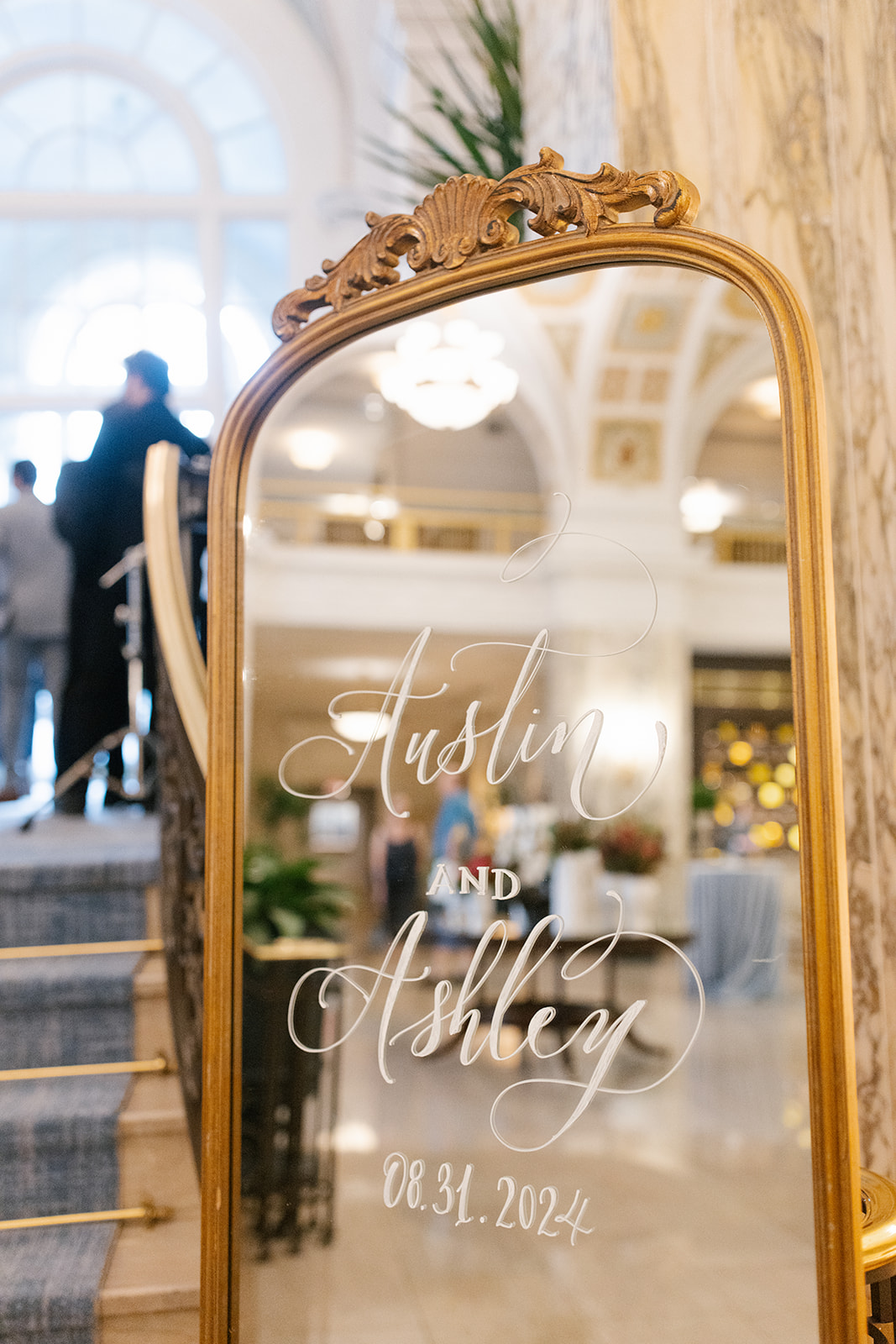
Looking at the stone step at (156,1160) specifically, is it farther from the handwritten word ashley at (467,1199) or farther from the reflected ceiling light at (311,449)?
the reflected ceiling light at (311,449)

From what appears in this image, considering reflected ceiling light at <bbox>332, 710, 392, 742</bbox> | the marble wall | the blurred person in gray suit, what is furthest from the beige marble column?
the blurred person in gray suit

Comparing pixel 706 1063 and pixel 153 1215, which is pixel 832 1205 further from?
pixel 153 1215

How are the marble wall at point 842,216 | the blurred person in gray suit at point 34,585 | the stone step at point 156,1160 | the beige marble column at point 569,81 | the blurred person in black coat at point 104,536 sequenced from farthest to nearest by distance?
the blurred person in gray suit at point 34,585 < the blurred person in black coat at point 104,536 < the beige marble column at point 569,81 < the stone step at point 156,1160 < the marble wall at point 842,216

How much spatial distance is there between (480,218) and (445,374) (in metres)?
0.20

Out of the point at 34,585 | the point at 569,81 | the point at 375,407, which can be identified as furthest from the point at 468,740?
the point at 34,585

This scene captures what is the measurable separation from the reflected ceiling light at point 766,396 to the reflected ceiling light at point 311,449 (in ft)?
1.80

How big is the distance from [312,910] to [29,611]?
3.42 meters

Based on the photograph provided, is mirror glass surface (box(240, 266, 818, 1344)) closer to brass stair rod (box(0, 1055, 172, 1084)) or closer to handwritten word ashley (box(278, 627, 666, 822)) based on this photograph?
handwritten word ashley (box(278, 627, 666, 822))

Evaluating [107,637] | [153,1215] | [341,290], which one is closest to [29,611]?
[107,637]

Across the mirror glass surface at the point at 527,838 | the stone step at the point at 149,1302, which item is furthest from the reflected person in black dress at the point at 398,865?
the stone step at the point at 149,1302

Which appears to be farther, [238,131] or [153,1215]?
[238,131]

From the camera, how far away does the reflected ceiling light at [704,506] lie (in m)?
1.22

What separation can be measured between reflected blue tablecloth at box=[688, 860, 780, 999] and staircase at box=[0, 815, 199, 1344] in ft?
3.46

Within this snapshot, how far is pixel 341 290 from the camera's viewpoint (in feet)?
4.46
